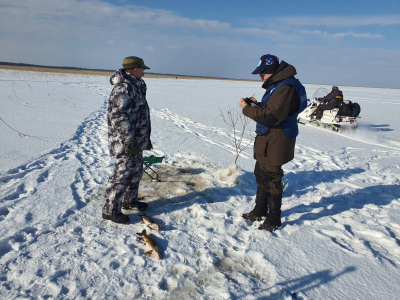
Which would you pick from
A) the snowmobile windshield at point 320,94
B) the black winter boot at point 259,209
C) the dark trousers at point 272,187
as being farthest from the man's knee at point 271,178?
the snowmobile windshield at point 320,94

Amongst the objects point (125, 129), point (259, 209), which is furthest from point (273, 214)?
point (125, 129)

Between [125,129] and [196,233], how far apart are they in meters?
1.30

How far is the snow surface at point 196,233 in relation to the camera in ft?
7.02

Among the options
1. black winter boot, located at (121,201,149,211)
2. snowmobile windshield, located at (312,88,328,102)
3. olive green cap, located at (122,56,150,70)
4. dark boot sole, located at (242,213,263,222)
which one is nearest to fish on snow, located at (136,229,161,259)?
black winter boot, located at (121,201,149,211)

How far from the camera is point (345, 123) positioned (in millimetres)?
9336

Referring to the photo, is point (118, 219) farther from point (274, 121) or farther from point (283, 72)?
point (283, 72)

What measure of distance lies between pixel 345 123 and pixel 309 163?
478 cm

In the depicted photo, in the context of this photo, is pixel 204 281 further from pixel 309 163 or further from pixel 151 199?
pixel 309 163

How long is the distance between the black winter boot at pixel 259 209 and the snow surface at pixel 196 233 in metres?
0.12

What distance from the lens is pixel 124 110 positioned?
2787 millimetres

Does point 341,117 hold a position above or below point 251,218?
above

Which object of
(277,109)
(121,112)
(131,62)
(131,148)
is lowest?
(131,148)

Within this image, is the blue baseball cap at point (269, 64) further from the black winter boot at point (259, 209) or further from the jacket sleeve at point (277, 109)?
the black winter boot at point (259, 209)

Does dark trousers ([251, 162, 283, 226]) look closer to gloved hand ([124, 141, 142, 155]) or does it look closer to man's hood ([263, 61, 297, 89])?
man's hood ([263, 61, 297, 89])
